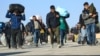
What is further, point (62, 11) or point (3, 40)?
point (3, 40)

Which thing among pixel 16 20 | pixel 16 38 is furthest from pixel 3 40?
pixel 16 20

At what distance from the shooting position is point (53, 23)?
17172mm

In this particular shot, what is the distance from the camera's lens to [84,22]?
18625 mm

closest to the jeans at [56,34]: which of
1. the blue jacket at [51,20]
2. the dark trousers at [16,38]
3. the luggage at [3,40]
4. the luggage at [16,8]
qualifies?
the blue jacket at [51,20]

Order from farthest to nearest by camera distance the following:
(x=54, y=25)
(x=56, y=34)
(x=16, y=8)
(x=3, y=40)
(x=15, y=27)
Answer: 1. (x=3, y=40)
2. (x=16, y=8)
3. (x=54, y=25)
4. (x=15, y=27)
5. (x=56, y=34)

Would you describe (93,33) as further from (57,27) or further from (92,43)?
(57,27)

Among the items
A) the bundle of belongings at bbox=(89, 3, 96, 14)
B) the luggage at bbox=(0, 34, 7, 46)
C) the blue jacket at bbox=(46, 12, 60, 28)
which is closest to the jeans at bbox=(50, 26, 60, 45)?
the blue jacket at bbox=(46, 12, 60, 28)

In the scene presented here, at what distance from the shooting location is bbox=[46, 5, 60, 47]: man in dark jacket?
668 inches

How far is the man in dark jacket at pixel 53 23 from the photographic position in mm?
16969

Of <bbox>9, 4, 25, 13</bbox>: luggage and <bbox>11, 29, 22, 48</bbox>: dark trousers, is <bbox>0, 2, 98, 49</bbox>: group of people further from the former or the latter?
<bbox>9, 4, 25, 13</bbox>: luggage

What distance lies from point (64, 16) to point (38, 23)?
3.41 m

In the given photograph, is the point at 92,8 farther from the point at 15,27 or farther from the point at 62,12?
the point at 15,27

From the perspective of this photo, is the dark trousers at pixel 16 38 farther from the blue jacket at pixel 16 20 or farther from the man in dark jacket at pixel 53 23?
the man in dark jacket at pixel 53 23

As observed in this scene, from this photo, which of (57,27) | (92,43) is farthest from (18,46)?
(92,43)
